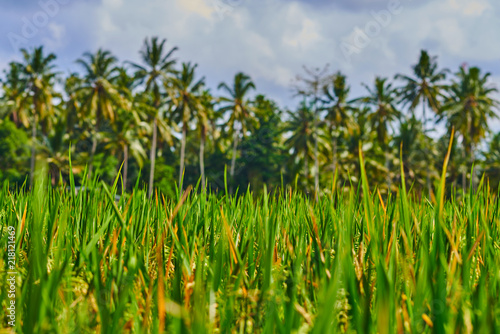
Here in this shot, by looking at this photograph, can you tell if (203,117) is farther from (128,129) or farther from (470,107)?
(470,107)

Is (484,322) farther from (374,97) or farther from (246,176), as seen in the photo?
(246,176)

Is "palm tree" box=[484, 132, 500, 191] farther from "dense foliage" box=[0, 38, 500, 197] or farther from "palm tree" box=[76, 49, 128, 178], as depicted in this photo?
"palm tree" box=[76, 49, 128, 178]

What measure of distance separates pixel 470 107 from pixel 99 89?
29.0 metres

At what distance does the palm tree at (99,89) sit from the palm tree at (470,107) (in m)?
25.5

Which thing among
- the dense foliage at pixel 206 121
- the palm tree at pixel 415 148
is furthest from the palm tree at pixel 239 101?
the palm tree at pixel 415 148

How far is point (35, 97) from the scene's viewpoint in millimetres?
30141

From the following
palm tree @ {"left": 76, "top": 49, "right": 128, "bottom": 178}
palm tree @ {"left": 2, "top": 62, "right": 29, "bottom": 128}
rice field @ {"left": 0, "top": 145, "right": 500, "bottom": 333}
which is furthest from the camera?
palm tree @ {"left": 2, "top": 62, "right": 29, "bottom": 128}

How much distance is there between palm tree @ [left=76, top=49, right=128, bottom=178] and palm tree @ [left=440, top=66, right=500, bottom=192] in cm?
2553

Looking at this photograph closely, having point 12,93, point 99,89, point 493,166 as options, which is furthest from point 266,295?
A: point 12,93

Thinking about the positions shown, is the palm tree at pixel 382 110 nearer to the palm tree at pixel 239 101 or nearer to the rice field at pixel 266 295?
the palm tree at pixel 239 101

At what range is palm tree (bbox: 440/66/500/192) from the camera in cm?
3121

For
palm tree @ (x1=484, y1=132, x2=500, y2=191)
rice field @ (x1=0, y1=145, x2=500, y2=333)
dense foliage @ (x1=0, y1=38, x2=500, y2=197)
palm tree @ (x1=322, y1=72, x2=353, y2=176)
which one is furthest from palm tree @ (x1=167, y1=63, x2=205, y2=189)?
rice field @ (x1=0, y1=145, x2=500, y2=333)

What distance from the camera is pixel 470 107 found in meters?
31.8

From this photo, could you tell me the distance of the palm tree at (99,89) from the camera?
27.8 metres
